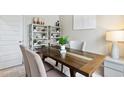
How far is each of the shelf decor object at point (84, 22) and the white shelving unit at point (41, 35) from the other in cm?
78

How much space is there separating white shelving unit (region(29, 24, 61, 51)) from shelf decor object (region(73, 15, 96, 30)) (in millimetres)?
777

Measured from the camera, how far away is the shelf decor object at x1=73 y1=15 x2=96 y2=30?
2.88 meters

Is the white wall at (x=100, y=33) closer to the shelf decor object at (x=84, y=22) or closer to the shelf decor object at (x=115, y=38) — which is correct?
the shelf decor object at (x=84, y=22)

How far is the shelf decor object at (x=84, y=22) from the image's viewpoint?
2.88 m

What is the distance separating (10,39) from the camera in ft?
9.50

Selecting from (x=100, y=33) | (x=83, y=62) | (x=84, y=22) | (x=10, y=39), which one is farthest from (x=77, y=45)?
→ (x=10, y=39)

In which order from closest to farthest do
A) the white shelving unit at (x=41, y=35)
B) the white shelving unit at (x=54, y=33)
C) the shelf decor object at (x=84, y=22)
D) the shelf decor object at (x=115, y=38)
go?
the shelf decor object at (x=115, y=38) → the shelf decor object at (x=84, y=22) → the white shelving unit at (x=41, y=35) → the white shelving unit at (x=54, y=33)

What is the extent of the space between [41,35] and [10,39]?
99 cm

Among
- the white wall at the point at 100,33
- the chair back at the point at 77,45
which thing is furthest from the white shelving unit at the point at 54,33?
the chair back at the point at 77,45

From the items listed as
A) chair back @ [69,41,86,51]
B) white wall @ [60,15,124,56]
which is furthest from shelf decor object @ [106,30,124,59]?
chair back @ [69,41,86,51]
